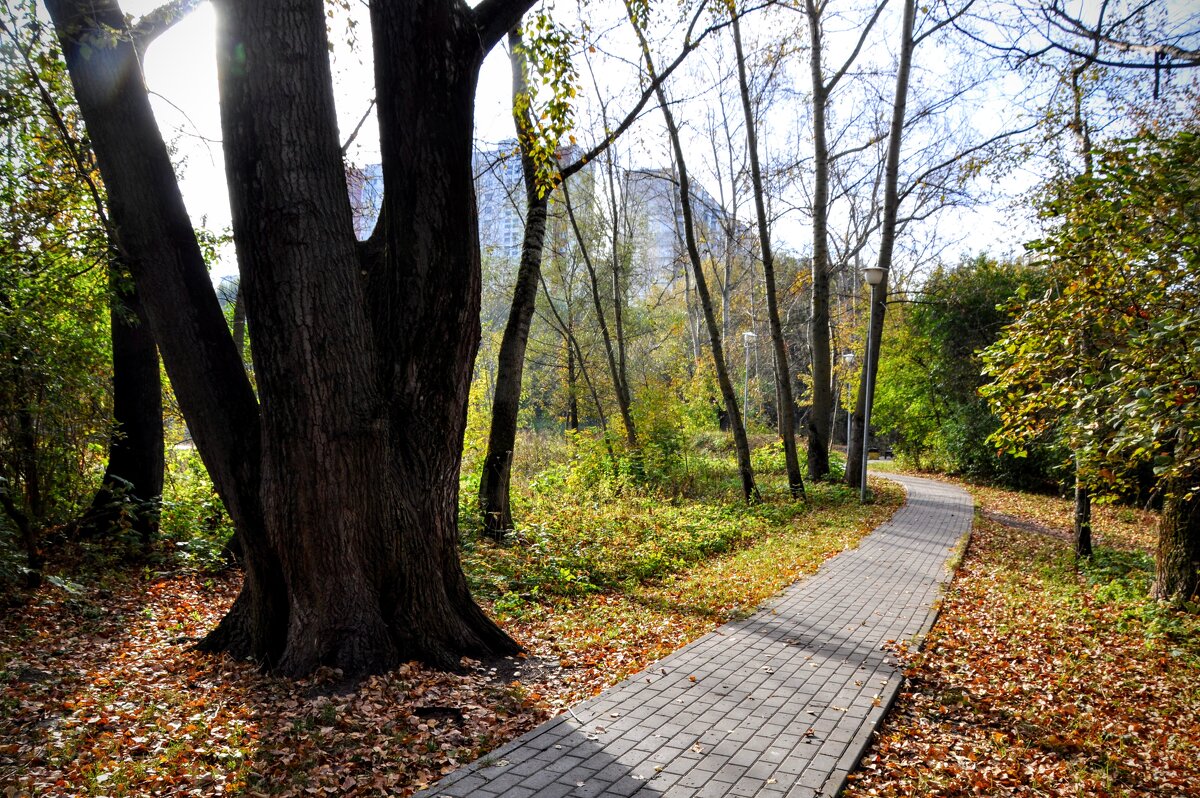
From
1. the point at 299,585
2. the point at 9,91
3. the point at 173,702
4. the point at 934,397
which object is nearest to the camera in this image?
the point at 173,702

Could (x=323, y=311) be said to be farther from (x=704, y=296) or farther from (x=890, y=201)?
(x=890, y=201)

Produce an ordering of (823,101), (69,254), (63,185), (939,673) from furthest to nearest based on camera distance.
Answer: (823,101) → (63,185) → (69,254) → (939,673)

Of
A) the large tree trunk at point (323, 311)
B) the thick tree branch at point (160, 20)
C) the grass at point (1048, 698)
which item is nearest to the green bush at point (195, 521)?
the large tree trunk at point (323, 311)

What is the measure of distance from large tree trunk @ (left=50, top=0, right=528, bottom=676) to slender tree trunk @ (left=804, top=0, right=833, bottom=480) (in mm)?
13308

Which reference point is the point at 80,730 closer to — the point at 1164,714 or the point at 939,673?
the point at 939,673

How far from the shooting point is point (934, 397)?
24.8 meters

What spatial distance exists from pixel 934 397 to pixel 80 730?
25.9 m

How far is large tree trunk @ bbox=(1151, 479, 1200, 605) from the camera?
711 cm

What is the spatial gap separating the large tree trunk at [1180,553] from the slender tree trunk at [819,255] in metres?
9.76

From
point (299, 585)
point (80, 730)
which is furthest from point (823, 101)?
point (80, 730)

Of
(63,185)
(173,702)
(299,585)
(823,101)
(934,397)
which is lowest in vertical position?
(173,702)

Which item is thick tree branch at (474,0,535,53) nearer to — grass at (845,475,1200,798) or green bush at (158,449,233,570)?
green bush at (158,449,233,570)

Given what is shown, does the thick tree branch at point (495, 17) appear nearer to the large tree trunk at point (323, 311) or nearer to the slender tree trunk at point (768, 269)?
the large tree trunk at point (323, 311)

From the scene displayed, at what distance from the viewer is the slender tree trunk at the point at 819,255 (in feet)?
54.2
